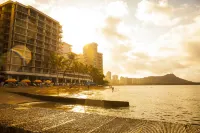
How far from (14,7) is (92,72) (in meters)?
67.0

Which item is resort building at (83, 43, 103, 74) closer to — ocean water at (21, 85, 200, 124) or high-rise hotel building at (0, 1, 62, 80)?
high-rise hotel building at (0, 1, 62, 80)

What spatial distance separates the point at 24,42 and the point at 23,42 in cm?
48

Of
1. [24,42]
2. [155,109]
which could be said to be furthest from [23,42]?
[155,109]

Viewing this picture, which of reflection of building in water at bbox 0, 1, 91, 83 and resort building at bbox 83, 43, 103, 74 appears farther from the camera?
resort building at bbox 83, 43, 103, 74

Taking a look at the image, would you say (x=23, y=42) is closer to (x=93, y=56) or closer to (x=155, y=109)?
(x=155, y=109)

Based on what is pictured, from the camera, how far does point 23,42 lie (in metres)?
58.6

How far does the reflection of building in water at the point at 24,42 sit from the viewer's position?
54406 millimetres

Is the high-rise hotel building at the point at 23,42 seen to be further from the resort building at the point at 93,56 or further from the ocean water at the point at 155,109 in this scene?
the resort building at the point at 93,56

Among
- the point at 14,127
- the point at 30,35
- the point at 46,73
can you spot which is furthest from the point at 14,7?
the point at 14,127

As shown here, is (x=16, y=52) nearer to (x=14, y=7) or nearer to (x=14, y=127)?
(x=14, y=7)

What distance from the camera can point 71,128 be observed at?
8.13ft

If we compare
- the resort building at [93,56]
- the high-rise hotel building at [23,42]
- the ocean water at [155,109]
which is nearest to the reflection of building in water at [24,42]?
the high-rise hotel building at [23,42]

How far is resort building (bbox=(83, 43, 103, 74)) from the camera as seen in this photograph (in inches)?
5935

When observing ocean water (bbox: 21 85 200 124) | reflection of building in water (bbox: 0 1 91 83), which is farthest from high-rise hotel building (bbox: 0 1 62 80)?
ocean water (bbox: 21 85 200 124)
